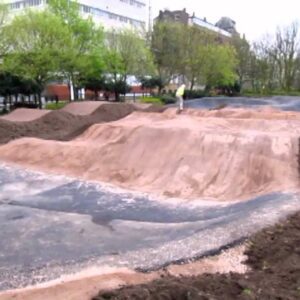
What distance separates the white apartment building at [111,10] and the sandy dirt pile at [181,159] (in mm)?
42384

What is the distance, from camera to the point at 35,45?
2891 centimetres

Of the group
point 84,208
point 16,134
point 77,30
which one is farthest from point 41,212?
point 77,30

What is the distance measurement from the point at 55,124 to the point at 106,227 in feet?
46.0

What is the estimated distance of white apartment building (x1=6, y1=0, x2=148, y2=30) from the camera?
195 feet

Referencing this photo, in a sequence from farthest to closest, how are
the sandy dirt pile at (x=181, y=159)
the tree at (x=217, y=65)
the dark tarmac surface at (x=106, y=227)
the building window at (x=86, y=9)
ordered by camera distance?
the building window at (x=86, y=9)
the tree at (x=217, y=65)
the sandy dirt pile at (x=181, y=159)
the dark tarmac surface at (x=106, y=227)

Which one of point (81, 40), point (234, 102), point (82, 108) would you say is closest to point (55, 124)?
point (82, 108)

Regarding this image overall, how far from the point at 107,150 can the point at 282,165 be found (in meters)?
6.34

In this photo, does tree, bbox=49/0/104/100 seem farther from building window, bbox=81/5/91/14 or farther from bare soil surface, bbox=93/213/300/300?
building window, bbox=81/5/91/14

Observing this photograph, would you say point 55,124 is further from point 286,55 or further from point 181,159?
point 286,55

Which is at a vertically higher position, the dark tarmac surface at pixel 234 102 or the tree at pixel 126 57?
the tree at pixel 126 57

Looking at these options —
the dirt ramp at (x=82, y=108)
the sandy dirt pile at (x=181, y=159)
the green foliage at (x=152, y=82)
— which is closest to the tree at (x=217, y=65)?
the green foliage at (x=152, y=82)

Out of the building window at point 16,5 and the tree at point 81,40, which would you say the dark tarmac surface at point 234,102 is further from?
the building window at point 16,5

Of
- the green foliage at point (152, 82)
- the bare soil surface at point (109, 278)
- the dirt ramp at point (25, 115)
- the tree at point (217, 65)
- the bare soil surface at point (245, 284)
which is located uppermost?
the tree at point (217, 65)

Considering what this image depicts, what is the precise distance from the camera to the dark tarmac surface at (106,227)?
7176mm
